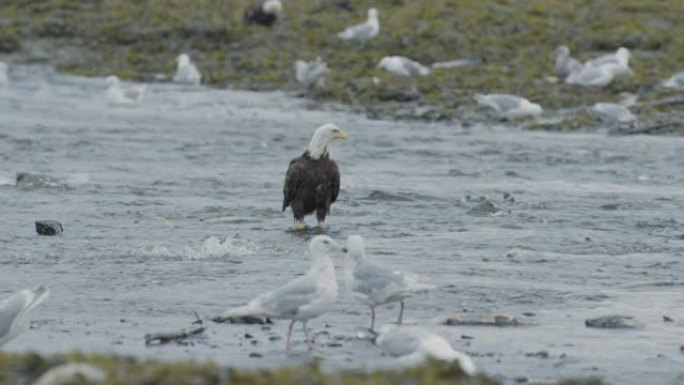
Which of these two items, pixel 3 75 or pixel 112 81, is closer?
pixel 112 81

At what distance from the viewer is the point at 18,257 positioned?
601 inches

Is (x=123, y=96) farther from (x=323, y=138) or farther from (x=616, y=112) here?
(x=323, y=138)

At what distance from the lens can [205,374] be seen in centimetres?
835

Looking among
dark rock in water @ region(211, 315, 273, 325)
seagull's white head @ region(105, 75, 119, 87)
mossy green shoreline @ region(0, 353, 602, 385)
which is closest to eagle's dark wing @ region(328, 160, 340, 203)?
dark rock in water @ region(211, 315, 273, 325)

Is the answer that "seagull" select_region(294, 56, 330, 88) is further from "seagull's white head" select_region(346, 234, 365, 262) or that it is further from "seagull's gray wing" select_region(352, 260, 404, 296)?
"seagull's gray wing" select_region(352, 260, 404, 296)

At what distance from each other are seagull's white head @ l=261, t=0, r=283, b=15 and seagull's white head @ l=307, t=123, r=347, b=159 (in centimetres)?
1820

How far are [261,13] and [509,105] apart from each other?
10.3 m

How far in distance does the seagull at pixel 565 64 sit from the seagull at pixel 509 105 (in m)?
2.76

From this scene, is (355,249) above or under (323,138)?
under

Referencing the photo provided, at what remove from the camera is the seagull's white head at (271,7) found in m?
35.6

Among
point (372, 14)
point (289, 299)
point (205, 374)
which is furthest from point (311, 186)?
point (372, 14)

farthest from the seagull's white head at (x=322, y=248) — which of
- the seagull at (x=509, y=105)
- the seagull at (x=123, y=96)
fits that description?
the seagull at (x=123, y=96)

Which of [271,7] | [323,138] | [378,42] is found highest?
[271,7]

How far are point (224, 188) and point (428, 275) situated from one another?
6454 millimetres
